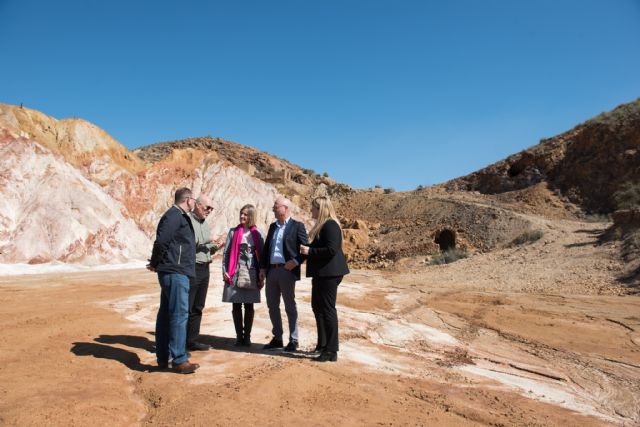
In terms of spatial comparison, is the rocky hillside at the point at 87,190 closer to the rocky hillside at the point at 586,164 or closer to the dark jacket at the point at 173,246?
the dark jacket at the point at 173,246

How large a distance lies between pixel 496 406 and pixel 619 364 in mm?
2713

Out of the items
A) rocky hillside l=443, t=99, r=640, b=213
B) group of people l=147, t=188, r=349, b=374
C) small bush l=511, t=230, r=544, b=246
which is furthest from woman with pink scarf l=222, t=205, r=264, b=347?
rocky hillside l=443, t=99, r=640, b=213

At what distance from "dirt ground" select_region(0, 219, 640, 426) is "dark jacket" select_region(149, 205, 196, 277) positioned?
1008mm

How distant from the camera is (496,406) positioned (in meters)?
3.61

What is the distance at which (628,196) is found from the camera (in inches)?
938

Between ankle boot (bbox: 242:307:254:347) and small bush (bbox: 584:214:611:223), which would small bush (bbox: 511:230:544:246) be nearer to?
small bush (bbox: 584:214:611:223)

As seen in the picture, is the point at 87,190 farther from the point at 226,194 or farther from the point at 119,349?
the point at 119,349

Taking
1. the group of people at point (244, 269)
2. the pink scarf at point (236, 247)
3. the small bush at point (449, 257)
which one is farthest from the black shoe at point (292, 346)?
the small bush at point (449, 257)

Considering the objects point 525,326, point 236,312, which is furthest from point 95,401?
point 525,326

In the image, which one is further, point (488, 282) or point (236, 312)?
point (488, 282)

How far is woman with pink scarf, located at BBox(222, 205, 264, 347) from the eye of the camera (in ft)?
16.7

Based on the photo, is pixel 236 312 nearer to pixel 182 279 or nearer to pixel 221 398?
pixel 182 279

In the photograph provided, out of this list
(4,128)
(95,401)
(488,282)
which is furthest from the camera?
(4,128)

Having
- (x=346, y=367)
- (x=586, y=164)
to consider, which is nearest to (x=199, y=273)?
(x=346, y=367)
